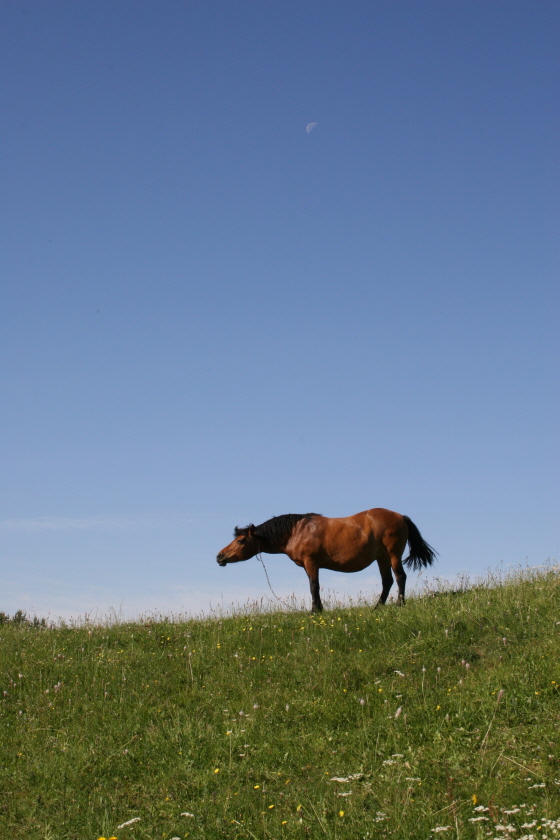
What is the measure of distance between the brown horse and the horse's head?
60cm

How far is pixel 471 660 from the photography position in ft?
36.3

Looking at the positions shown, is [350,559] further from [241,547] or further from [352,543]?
[241,547]

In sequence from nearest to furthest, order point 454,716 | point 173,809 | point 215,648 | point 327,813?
point 327,813, point 173,809, point 454,716, point 215,648

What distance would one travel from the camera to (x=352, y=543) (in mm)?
16234

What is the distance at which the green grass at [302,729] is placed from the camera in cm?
735

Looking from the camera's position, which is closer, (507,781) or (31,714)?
(507,781)

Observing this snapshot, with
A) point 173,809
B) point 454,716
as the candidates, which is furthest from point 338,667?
point 173,809

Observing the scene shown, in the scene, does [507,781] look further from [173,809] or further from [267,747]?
[173,809]

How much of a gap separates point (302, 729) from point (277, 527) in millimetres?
7914

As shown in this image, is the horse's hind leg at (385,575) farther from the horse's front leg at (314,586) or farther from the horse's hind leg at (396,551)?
the horse's front leg at (314,586)

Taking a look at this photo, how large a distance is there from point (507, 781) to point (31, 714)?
7569 mm

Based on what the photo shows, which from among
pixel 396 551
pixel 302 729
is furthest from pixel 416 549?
pixel 302 729

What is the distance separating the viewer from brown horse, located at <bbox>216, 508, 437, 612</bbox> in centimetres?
1625

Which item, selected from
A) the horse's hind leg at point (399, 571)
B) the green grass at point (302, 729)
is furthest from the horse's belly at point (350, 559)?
the green grass at point (302, 729)
